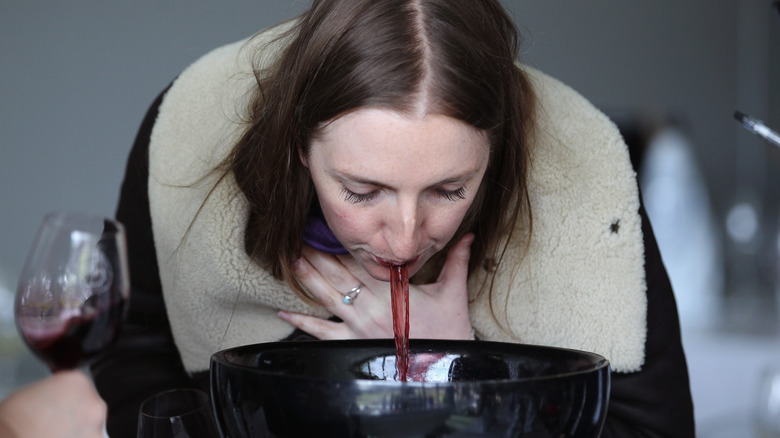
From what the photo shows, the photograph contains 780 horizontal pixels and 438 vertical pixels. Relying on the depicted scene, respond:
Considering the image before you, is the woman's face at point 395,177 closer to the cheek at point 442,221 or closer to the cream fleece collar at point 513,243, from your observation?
the cheek at point 442,221

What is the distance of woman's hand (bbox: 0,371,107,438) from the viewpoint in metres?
0.58

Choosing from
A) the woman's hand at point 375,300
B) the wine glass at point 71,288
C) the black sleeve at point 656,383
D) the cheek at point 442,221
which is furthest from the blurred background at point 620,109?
the wine glass at point 71,288

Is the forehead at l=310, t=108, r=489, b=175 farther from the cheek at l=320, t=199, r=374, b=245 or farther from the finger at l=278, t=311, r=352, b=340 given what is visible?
the finger at l=278, t=311, r=352, b=340

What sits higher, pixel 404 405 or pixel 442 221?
pixel 442 221

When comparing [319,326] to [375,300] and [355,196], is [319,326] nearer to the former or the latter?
[375,300]

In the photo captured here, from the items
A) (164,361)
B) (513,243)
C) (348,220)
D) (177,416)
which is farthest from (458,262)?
(177,416)

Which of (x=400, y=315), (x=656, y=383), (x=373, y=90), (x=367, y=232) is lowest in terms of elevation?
(x=656, y=383)

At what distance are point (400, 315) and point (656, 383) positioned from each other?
370 millimetres

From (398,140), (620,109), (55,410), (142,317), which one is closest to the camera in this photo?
(55,410)

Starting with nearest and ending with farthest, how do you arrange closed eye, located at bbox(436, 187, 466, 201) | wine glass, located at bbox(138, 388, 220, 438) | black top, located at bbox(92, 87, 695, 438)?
wine glass, located at bbox(138, 388, 220, 438)
closed eye, located at bbox(436, 187, 466, 201)
black top, located at bbox(92, 87, 695, 438)

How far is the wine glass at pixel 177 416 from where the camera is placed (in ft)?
2.58

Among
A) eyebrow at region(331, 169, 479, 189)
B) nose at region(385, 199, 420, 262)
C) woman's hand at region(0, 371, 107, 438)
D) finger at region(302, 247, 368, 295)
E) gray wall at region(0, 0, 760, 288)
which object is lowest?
woman's hand at region(0, 371, 107, 438)

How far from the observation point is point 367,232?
3.42 feet

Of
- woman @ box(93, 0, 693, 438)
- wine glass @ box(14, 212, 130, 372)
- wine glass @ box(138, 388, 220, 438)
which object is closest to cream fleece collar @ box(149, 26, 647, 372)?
woman @ box(93, 0, 693, 438)
